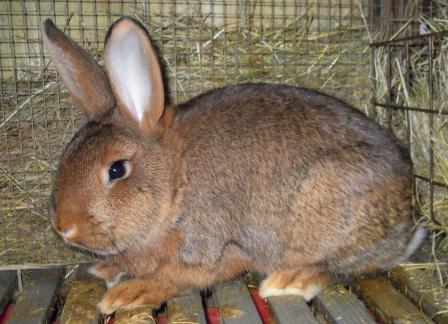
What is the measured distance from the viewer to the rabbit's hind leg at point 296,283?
2201mm

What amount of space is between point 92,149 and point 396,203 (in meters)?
1.19

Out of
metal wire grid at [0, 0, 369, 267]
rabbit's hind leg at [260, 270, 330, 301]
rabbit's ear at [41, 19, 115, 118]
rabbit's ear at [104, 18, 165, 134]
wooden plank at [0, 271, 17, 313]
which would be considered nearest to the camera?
rabbit's ear at [104, 18, 165, 134]

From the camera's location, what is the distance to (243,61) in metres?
2.91

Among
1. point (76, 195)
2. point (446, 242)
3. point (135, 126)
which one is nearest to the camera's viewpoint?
point (76, 195)

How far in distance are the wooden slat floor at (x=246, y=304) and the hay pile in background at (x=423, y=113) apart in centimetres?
23

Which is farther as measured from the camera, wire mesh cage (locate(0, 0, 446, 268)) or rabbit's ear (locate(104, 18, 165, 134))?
wire mesh cage (locate(0, 0, 446, 268))

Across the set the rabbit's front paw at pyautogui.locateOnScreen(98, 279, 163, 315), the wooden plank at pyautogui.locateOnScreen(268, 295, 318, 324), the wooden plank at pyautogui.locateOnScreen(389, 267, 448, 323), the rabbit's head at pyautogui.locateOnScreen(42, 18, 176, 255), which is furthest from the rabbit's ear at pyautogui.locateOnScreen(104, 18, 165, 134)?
the wooden plank at pyautogui.locateOnScreen(389, 267, 448, 323)

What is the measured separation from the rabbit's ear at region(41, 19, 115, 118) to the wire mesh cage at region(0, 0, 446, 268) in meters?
0.54

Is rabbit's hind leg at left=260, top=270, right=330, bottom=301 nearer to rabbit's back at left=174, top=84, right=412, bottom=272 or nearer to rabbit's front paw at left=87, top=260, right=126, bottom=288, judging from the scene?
rabbit's back at left=174, top=84, right=412, bottom=272

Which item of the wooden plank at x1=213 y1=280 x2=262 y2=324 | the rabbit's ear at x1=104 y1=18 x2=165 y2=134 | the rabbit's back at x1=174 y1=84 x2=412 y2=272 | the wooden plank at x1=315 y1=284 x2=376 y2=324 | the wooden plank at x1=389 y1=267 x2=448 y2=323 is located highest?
the rabbit's ear at x1=104 y1=18 x2=165 y2=134

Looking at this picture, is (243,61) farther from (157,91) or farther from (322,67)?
(157,91)

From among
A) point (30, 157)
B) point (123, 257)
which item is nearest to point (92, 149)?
point (123, 257)

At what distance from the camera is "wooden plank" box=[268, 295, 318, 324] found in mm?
2014

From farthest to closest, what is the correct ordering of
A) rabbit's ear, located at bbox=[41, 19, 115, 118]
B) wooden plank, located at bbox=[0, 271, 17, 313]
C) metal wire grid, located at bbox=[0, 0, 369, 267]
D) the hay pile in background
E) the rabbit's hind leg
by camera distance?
metal wire grid, located at bbox=[0, 0, 369, 267]
the hay pile in background
wooden plank, located at bbox=[0, 271, 17, 313]
the rabbit's hind leg
rabbit's ear, located at bbox=[41, 19, 115, 118]
